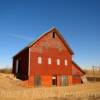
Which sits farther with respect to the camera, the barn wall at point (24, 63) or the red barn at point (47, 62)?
the barn wall at point (24, 63)

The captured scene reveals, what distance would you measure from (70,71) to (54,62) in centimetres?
480

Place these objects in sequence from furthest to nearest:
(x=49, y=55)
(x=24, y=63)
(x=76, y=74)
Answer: (x=76, y=74) < (x=49, y=55) < (x=24, y=63)

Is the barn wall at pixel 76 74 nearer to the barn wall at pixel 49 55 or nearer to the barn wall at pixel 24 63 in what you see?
the barn wall at pixel 49 55

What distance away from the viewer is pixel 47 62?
4303 cm

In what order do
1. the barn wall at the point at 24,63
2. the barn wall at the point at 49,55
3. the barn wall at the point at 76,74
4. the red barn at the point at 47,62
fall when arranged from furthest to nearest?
the barn wall at the point at 76,74, the barn wall at the point at 24,63, the barn wall at the point at 49,55, the red barn at the point at 47,62

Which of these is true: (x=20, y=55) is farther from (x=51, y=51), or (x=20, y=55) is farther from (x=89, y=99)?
(x=89, y=99)

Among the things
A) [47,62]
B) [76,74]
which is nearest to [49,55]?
[47,62]

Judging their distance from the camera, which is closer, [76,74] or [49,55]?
[49,55]

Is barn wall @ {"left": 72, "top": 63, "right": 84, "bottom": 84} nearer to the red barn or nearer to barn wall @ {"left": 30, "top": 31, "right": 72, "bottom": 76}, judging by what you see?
the red barn

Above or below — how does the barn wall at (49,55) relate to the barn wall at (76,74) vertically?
above

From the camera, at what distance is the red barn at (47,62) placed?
40781mm

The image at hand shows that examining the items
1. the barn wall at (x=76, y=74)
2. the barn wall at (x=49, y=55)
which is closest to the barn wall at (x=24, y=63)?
the barn wall at (x=49, y=55)

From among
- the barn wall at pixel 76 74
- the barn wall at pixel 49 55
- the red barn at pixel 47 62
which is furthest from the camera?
the barn wall at pixel 76 74

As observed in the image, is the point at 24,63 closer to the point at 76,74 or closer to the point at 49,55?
the point at 49,55
